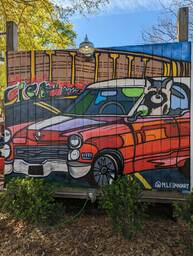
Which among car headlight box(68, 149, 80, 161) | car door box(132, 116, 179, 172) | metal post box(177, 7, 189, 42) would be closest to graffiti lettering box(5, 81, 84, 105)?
car headlight box(68, 149, 80, 161)

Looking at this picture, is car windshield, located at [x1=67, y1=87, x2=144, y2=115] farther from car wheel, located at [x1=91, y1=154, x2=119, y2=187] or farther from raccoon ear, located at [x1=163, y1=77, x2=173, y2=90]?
car wheel, located at [x1=91, y1=154, x2=119, y2=187]

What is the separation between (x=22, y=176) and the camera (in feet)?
18.5

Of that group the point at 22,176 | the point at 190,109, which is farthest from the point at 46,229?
the point at 190,109

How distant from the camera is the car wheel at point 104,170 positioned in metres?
5.29

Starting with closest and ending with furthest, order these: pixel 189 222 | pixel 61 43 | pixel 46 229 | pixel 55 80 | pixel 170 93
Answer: pixel 189 222 → pixel 46 229 → pixel 170 93 → pixel 55 80 → pixel 61 43

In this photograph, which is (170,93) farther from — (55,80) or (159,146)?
(55,80)

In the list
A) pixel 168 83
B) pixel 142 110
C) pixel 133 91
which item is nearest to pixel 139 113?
pixel 142 110

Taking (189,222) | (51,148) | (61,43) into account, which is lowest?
(189,222)

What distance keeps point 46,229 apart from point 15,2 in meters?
5.81

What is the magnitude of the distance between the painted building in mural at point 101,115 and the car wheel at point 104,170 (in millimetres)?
15

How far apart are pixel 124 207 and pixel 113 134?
4.22 feet

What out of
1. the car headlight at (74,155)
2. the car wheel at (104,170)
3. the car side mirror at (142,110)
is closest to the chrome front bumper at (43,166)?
the car headlight at (74,155)

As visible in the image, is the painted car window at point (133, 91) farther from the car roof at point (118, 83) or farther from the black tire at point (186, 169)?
the black tire at point (186, 169)

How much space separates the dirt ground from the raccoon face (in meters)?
1.59
